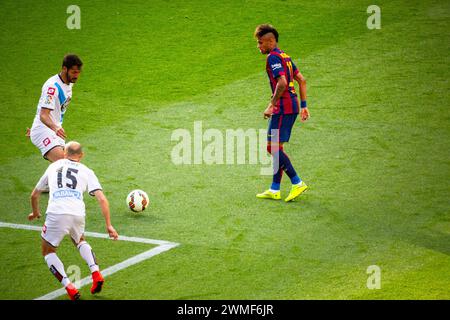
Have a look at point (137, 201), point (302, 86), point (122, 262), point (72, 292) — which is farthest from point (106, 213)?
point (302, 86)

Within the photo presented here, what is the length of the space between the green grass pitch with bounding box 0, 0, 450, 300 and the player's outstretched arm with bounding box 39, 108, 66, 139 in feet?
4.27

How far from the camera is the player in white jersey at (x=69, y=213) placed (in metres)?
8.20

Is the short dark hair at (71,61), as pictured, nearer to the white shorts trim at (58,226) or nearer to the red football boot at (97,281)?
the white shorts trim at (58,226)

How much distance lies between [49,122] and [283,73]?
3536 mm

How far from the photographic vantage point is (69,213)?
821 cm

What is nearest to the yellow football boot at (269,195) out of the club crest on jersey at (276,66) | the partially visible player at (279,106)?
the partially visible player at (279,106)

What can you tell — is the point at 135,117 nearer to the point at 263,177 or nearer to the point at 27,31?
the point at 263,177

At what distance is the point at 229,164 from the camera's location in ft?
42.9

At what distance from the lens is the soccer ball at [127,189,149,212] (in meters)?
10.8

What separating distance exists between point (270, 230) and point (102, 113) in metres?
6.65

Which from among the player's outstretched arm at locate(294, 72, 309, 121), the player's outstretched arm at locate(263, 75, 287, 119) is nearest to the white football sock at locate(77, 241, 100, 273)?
the player's outstretched arm at locate(263, 75, 287, 119)

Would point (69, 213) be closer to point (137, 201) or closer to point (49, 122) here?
point (137, 201)

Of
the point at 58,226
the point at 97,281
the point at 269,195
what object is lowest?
the point at 97,281

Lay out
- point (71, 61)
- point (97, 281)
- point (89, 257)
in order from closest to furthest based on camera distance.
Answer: point (97, 281) → point (89, 257) → point (71, 61)
